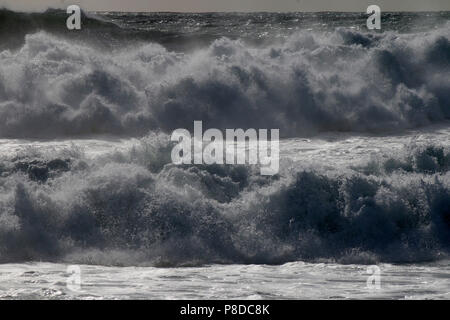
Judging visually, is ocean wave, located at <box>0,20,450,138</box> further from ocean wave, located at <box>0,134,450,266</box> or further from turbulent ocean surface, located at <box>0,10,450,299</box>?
ocean wave, located at <box>0,134,450,266</box>

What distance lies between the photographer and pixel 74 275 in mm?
7852

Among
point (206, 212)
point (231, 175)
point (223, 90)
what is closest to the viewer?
point (206, 212)

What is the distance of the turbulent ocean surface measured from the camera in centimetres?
819

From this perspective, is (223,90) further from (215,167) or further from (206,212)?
(206,212)

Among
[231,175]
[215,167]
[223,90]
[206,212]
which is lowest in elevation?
[206,212]

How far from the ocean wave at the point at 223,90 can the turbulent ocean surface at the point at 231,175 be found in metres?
0.03

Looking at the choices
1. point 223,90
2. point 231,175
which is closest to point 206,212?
point 231,175

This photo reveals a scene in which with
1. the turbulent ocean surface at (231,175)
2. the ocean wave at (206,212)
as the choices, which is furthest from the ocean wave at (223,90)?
the ocean wave at (206,212)

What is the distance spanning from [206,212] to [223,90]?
20.1ft

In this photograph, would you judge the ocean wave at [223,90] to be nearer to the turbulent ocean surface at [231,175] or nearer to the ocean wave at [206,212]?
the turbulent ocean surface at [231,175]

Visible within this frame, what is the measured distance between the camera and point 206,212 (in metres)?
9.44

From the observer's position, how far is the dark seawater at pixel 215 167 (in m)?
9.04

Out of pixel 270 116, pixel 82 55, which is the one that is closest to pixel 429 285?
pixel 270 116

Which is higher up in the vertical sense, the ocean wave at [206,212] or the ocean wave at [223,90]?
the ocean wave at [223,90]
